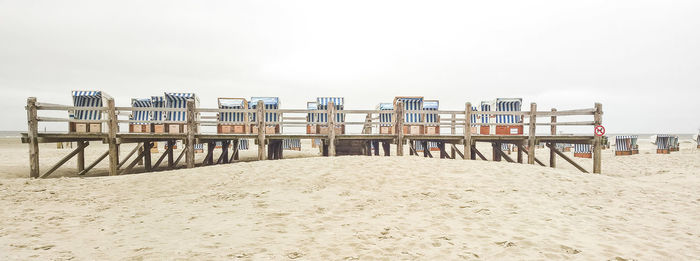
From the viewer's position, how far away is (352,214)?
5.77m

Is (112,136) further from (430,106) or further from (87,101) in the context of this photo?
(430,106)

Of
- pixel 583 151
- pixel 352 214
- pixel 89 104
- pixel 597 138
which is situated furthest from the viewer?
pixel 583 151

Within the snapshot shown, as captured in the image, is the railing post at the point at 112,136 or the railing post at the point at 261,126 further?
the railing post at the point at 261,126

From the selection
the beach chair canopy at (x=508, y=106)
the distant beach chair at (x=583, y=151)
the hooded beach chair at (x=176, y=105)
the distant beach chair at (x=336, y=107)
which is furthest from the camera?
the distant beach chair at (x=583, y=151)

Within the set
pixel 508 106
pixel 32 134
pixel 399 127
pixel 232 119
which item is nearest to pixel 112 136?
pixel 32 134

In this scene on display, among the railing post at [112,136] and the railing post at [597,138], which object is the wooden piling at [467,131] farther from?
the railing post at [112,136]

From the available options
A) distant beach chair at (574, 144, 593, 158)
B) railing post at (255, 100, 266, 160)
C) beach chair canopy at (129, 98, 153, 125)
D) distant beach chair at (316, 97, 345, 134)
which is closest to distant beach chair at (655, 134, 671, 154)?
distant beach chair at (574, 144, 593, 158)

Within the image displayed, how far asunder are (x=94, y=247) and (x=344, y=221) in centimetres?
328

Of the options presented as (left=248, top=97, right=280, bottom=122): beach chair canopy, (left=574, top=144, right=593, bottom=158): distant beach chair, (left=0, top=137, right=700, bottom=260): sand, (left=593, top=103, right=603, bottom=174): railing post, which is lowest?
(left=574, top=144, right=593, bottom=158): distant beach chair

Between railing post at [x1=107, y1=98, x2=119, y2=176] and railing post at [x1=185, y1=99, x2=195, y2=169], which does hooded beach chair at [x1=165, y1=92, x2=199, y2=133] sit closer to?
railing post at [x1=185, y1=99, x2=195, y2=169]

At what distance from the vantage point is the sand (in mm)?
4086

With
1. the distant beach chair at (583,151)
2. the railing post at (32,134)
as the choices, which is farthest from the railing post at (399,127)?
the distant beach chair at (583,151)

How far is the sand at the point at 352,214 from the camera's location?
4.09 meters

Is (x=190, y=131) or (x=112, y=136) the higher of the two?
(x=190, y=131)
